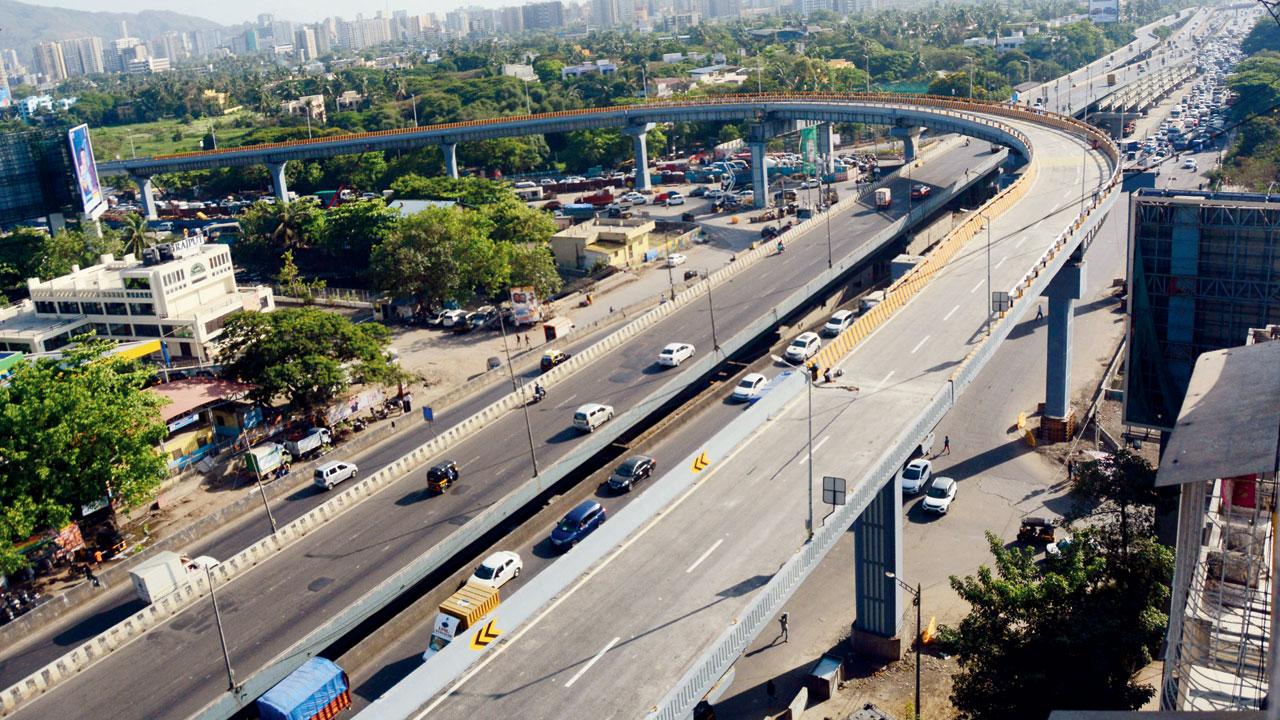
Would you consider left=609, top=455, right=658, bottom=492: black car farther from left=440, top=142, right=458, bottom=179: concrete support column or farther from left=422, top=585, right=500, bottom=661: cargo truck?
left=440, top=142, right=458, bottom=179: concrete support column

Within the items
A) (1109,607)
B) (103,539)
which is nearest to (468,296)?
(103,539)

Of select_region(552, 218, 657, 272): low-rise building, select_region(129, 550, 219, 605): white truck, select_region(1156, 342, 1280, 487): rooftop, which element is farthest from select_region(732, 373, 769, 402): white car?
select_region(552, 218, 657, 272): low-rise building

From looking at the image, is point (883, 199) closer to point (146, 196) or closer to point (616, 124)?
point (616, 124)

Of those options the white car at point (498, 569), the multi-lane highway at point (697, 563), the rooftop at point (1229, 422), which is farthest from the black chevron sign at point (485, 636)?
the rooftop at point (1229, 422)

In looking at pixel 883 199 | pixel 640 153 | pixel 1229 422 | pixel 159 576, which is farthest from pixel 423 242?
pixel 1229 422

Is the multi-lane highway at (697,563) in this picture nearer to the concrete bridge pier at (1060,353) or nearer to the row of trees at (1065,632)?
the row of trees at (1065,632)

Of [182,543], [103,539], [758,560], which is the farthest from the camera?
[103,539]

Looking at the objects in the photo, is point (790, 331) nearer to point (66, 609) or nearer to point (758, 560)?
point (758, 560)
